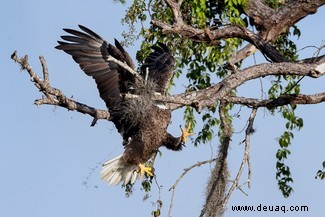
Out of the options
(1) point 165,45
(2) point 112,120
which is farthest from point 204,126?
(2) point 112,120

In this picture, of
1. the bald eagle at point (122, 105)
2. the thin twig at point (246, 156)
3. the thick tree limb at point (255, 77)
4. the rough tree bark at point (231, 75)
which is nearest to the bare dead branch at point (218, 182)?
the rough tree bark at point (231, 75)

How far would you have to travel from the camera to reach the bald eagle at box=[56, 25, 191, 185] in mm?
7016

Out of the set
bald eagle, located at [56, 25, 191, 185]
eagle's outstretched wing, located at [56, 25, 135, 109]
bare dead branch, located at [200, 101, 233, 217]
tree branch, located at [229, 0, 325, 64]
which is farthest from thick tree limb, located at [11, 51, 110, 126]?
tree branch, located at [229, 0, 325, 64]

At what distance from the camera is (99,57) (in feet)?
24.2

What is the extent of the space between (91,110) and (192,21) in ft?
6.31

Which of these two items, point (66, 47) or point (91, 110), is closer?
point (91, 110)

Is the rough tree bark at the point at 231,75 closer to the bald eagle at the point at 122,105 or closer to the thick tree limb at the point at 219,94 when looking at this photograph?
the thick tree limb at the point at 219,94

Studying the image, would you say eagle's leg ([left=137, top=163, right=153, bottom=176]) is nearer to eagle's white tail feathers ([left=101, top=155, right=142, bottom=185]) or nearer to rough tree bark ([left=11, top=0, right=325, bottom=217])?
eagle's white tail feathers ([left=101, top=155, right=142, bottom=185])

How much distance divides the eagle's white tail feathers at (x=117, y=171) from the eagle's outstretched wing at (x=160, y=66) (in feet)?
2.27

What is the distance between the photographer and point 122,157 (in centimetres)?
724

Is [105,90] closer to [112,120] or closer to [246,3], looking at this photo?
[112,120]

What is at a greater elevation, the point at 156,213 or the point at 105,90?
the point at 105,90

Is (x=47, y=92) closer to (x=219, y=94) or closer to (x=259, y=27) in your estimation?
(x=219, y=94)

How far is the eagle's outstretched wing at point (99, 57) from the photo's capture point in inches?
279
